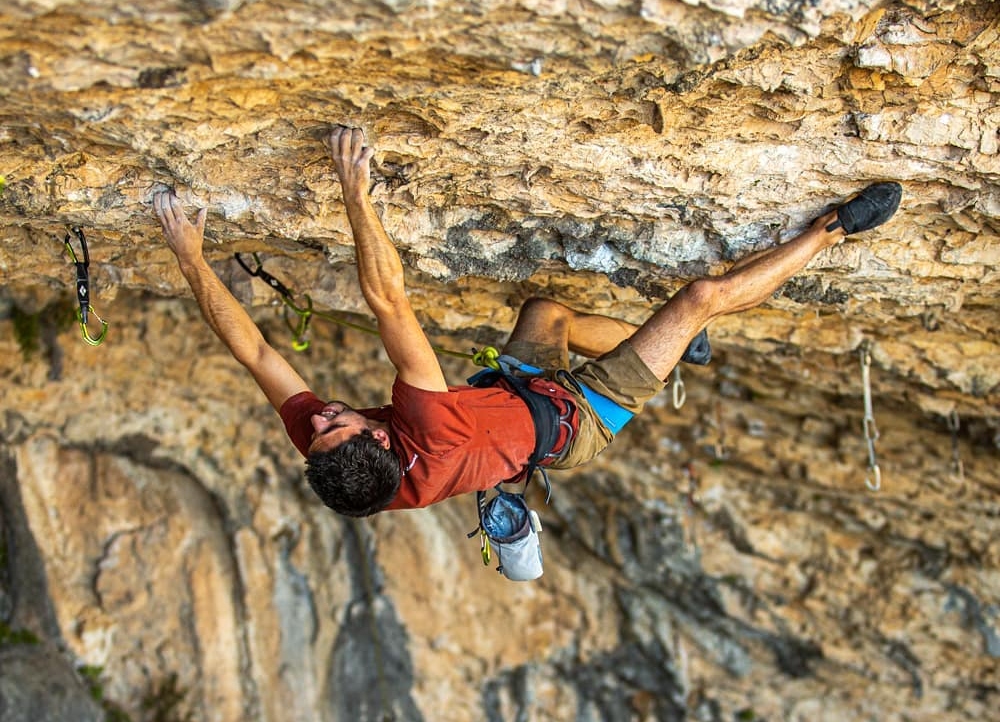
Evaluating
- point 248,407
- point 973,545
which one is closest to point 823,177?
point 973,545

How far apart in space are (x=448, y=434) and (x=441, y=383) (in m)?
0.15

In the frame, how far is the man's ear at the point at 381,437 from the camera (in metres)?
2.99

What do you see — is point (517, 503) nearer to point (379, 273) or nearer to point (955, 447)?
point (379, 273)

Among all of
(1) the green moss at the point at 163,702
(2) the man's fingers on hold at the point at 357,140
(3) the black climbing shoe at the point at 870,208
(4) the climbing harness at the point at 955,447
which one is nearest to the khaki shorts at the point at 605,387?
(3) the black climbing shoe at the point at 870,208

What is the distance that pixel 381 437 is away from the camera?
9.83ft

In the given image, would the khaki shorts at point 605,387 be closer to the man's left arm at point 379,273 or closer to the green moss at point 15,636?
the man's left arm at point 379,273

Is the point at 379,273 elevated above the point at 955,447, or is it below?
above

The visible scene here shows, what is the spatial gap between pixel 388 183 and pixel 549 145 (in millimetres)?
532

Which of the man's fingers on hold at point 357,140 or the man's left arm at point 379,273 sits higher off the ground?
the man's fingers on hold at point 357,140

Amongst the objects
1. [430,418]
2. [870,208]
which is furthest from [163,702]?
[870,208]

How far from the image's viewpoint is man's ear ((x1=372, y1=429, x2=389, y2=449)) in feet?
9.80

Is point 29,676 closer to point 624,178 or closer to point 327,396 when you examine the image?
point 327,396

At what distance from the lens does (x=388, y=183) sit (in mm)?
3246

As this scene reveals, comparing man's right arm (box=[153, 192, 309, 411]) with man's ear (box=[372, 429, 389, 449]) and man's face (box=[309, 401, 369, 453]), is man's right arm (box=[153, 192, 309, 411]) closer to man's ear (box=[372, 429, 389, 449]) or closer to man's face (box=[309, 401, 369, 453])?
man's face (box=[309, 401, 369, 453])
